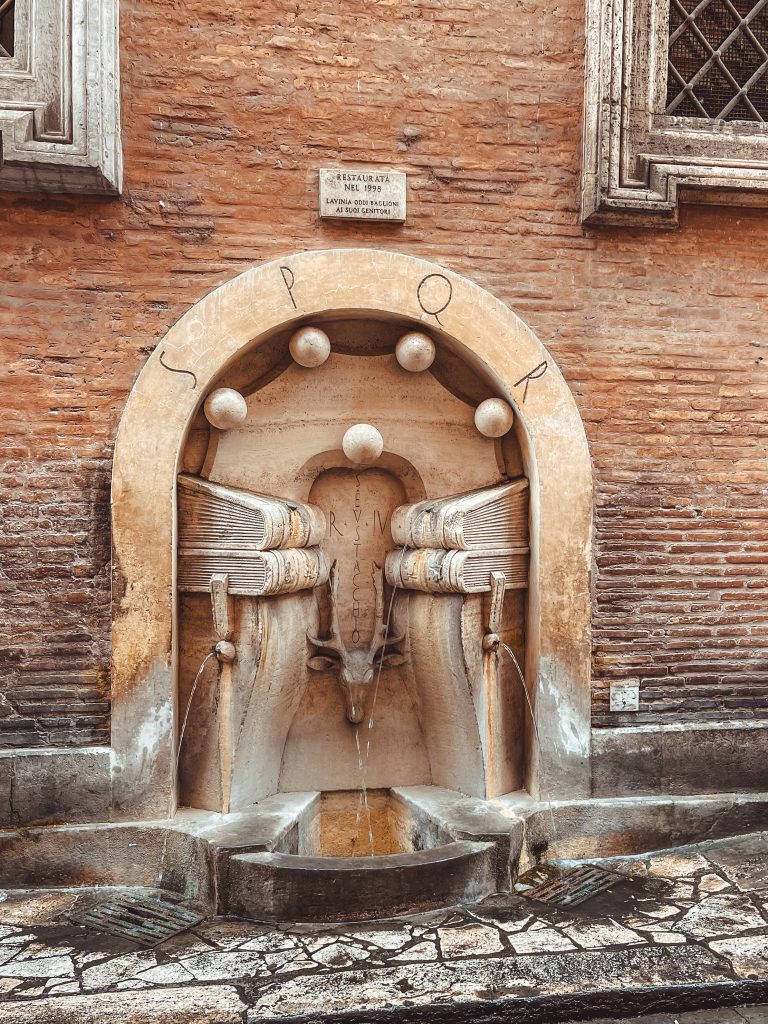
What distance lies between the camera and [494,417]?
4539mm

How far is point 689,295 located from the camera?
4.63 m

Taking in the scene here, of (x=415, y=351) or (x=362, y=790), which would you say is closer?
(x=415, y=351)

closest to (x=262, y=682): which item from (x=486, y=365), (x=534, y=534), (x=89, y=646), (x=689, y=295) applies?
(x=89, y=646)

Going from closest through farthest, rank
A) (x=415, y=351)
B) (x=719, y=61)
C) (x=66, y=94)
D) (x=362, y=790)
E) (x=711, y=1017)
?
(x=711, y=1017)
(x=66, y=94)
(x=415, y=351)
(x=719, y=61)
(x=362, y=790)

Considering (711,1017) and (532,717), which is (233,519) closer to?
(532,717)

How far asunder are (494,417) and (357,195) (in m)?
1.26

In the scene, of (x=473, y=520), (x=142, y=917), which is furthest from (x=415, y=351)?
(x=142, y=917)


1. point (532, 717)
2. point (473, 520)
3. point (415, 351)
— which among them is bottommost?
point (532, 717)

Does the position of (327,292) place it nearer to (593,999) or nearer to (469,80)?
(469,80)

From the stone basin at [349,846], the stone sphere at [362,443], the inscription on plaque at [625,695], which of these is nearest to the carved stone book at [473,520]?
the stone sphere at [362,443]

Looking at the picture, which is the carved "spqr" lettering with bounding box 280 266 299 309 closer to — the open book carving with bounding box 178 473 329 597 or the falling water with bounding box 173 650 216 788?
the open book carving with bounding box 178 473 329 597

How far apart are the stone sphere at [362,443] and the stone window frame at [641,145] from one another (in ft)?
4.98

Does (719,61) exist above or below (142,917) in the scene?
above

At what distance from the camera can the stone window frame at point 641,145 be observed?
4.46 meters
